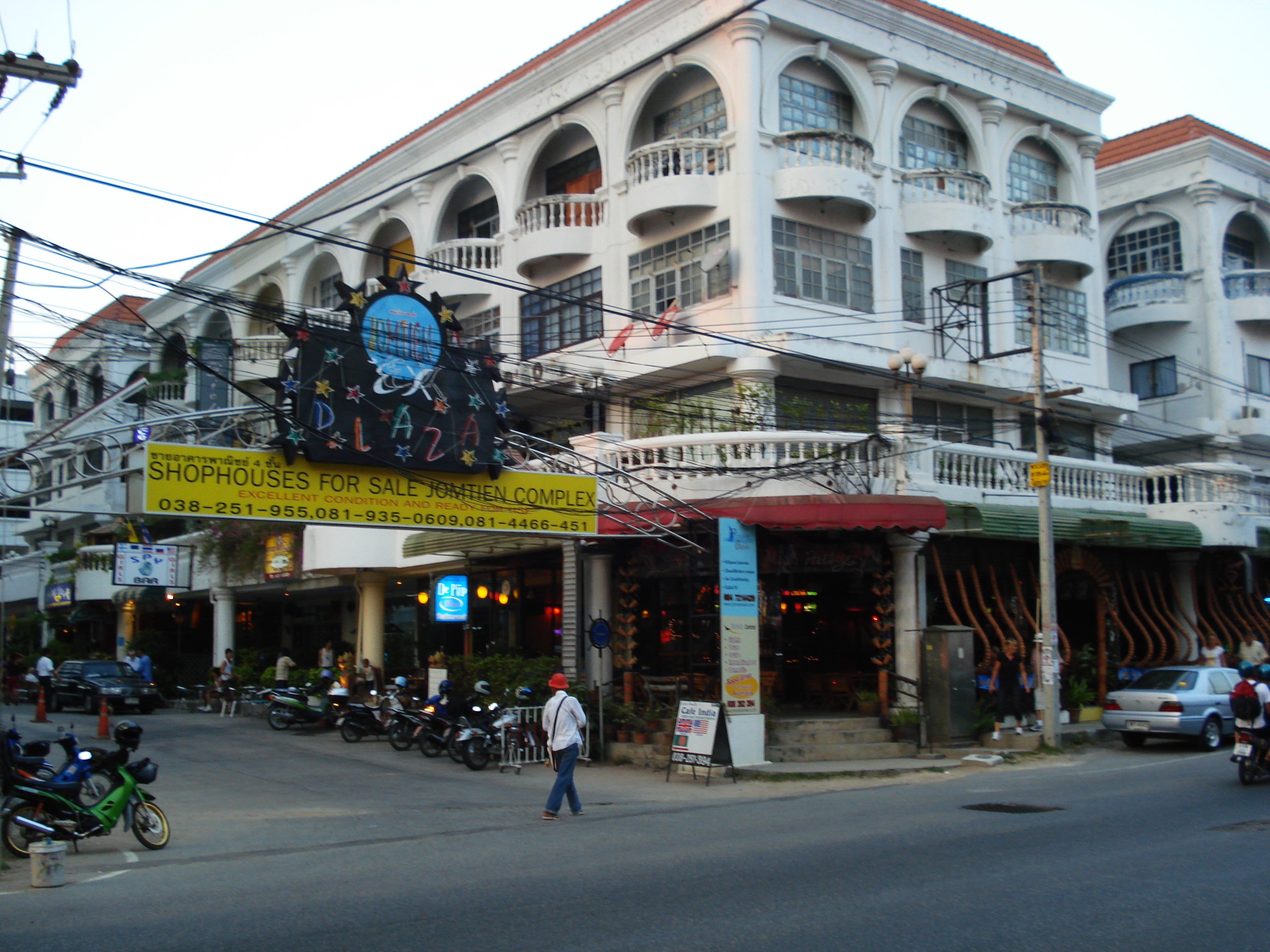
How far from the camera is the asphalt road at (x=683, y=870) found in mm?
7246

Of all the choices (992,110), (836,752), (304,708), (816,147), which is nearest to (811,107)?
(816,147)

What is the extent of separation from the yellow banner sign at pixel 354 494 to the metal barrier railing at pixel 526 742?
3618mm

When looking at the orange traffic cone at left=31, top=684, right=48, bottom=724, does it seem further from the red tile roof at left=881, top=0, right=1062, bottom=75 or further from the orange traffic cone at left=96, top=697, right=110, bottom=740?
the red tile roof at left=881, top=0, right=1062, bottom=75

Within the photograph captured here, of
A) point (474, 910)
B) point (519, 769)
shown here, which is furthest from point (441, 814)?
point (474, 910)

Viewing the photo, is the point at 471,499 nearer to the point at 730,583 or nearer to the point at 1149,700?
the point at 730,583

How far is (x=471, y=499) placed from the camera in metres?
16.5

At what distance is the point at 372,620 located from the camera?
28.2m

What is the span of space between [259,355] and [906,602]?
2171cm

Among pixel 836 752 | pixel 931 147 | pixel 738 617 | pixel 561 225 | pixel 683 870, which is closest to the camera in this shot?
pixel 683 870

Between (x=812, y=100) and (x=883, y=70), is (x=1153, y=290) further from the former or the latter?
(x=812, y=100)

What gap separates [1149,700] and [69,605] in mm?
33971

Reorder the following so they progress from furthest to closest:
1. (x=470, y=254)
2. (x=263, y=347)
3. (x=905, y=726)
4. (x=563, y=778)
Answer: (x=263, y=347) → (x=470, y=254) → (x=905, y=726) → (x=563, y=778)

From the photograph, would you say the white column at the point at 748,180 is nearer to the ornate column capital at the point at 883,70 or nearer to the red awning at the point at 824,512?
the ornate column capital at the point at 883,70

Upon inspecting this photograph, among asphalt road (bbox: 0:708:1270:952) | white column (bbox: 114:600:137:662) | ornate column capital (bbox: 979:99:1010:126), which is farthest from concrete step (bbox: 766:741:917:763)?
white column (bbox: 114:600:137:662)
